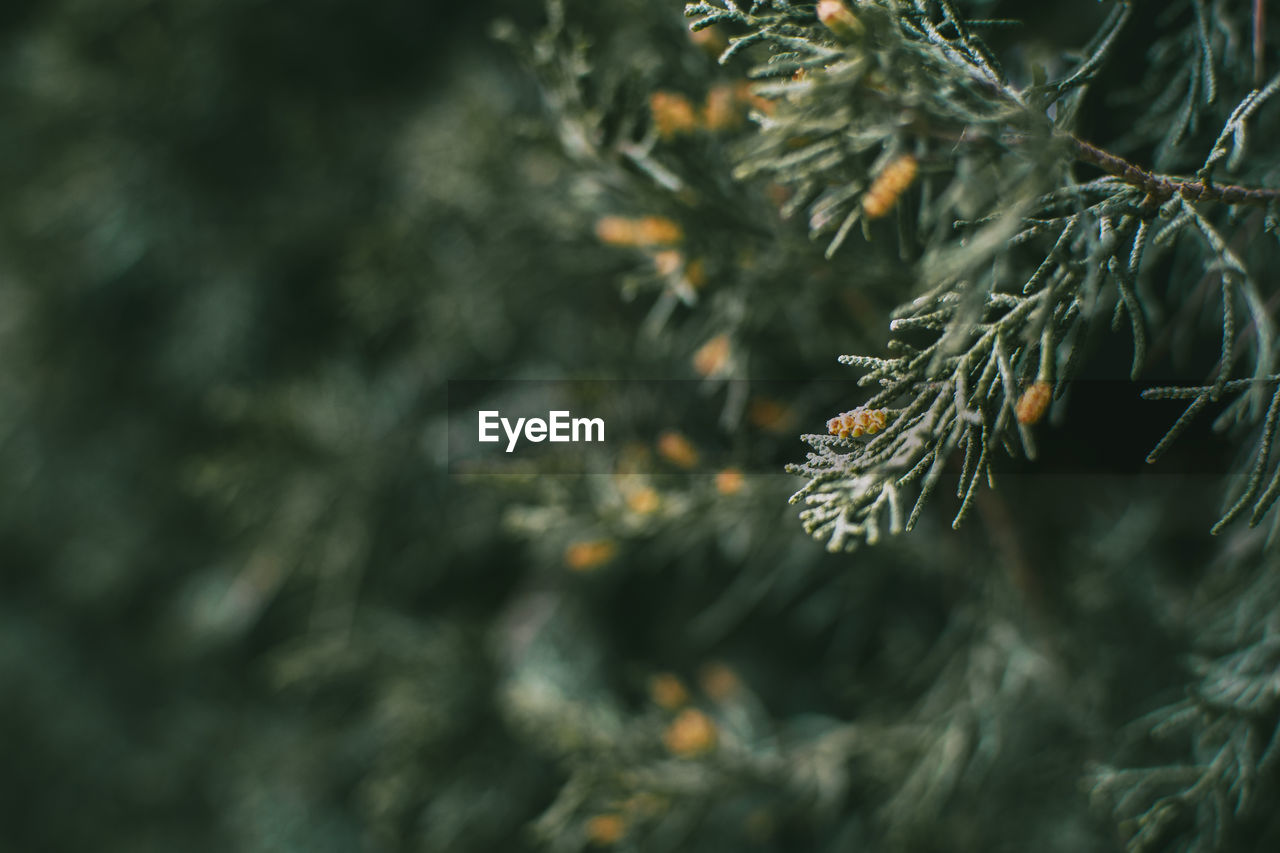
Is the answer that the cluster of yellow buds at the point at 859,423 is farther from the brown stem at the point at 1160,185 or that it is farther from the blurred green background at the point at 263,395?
the blurred green background at the point at 263,395

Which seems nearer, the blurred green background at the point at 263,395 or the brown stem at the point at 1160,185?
the brown stem at the point at 1160,185

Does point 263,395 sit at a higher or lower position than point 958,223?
lower

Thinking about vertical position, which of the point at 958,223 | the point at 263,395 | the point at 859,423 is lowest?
the point at 263,395

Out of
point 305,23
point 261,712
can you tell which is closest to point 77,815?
point 261,712

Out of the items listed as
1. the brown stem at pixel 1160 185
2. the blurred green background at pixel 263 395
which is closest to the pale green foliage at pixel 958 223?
the brown stem at pixel 1160 185

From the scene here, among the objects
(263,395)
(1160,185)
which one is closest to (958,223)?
(1160,185)

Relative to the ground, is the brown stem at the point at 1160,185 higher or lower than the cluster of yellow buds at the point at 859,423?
higher

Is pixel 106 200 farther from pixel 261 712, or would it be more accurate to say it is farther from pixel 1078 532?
pixel 1078 532

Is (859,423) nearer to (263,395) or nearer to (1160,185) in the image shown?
(1160,185)
